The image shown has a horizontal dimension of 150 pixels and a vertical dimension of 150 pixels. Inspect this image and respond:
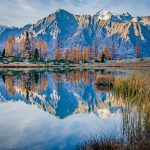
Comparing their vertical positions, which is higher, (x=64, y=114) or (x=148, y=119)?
(x=148, y=119)

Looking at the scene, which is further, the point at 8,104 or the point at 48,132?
the point at 8,104

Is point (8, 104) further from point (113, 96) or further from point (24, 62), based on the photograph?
point (24, 62)

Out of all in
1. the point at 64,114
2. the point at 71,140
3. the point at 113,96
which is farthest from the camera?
the point at 113,96

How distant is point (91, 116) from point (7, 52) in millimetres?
132267

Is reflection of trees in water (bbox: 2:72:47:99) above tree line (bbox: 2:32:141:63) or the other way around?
the other way around

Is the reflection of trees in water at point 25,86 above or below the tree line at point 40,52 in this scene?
below

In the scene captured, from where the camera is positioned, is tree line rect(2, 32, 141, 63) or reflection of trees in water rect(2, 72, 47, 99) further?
tree line rect(2, 32, 141, 63)

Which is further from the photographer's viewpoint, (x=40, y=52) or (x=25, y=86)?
(x=40, y=52)

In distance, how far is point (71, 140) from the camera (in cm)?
1359

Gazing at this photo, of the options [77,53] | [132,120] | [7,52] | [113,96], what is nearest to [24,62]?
[7,52]

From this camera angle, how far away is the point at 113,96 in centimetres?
2848

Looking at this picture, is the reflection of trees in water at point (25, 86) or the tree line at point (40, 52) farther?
the tree line at point (40, 52)

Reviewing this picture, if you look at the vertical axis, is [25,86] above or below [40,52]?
below

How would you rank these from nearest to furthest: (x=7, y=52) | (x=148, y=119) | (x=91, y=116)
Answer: (x=148, y=119) → (x=91, y=116) → (x=7, y=52)
